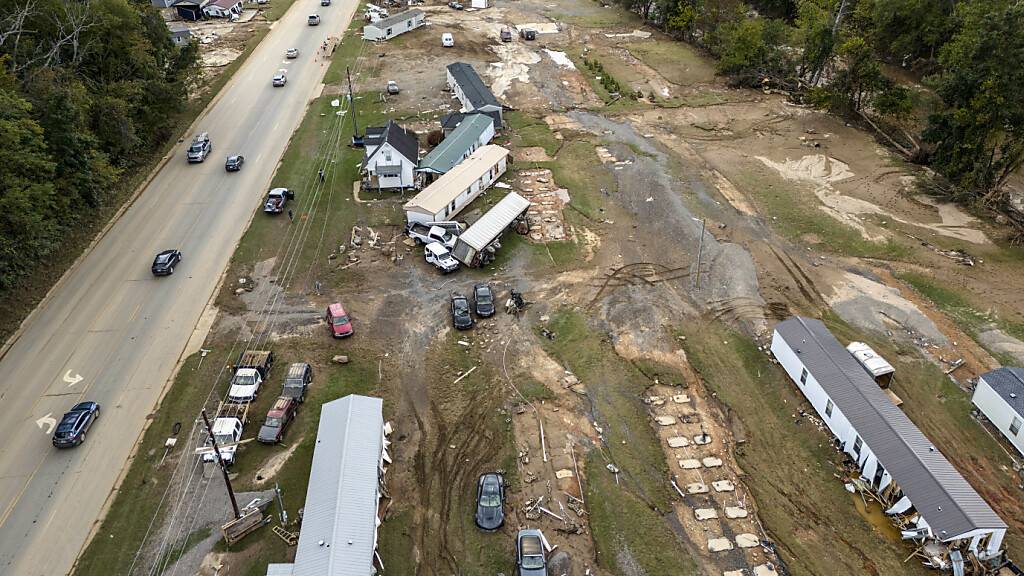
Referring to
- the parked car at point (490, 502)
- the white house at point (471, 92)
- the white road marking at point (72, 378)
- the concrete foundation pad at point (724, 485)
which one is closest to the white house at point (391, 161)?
the white house at point (471, 92)

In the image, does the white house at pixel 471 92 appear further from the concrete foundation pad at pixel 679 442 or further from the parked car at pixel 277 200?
the concrete foundation pad at pixel 679 442

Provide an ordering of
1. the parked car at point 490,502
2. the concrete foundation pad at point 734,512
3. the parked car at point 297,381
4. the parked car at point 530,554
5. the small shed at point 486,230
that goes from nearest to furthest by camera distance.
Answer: the parked car at point 530,554 → the parked car at point 490,502 → the concrete foundation pad at point 734,512 → the parked car at point 297,381 → the small shed at point 486,230

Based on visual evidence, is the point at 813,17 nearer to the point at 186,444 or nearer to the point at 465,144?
the point at 465,144

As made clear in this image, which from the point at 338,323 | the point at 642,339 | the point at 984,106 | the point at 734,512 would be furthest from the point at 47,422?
the point at 984,106

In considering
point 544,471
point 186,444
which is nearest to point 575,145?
point 544,471

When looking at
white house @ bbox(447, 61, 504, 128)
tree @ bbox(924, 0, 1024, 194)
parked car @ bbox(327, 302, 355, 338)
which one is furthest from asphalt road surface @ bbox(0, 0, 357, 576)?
tree @ bbox(924, 0, 1024, 194)

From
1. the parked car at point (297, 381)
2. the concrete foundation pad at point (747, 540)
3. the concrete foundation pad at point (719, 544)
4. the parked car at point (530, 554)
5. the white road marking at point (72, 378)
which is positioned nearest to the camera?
the parked car at point (530, 554)

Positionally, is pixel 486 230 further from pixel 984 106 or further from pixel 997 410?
pixel 984 106
